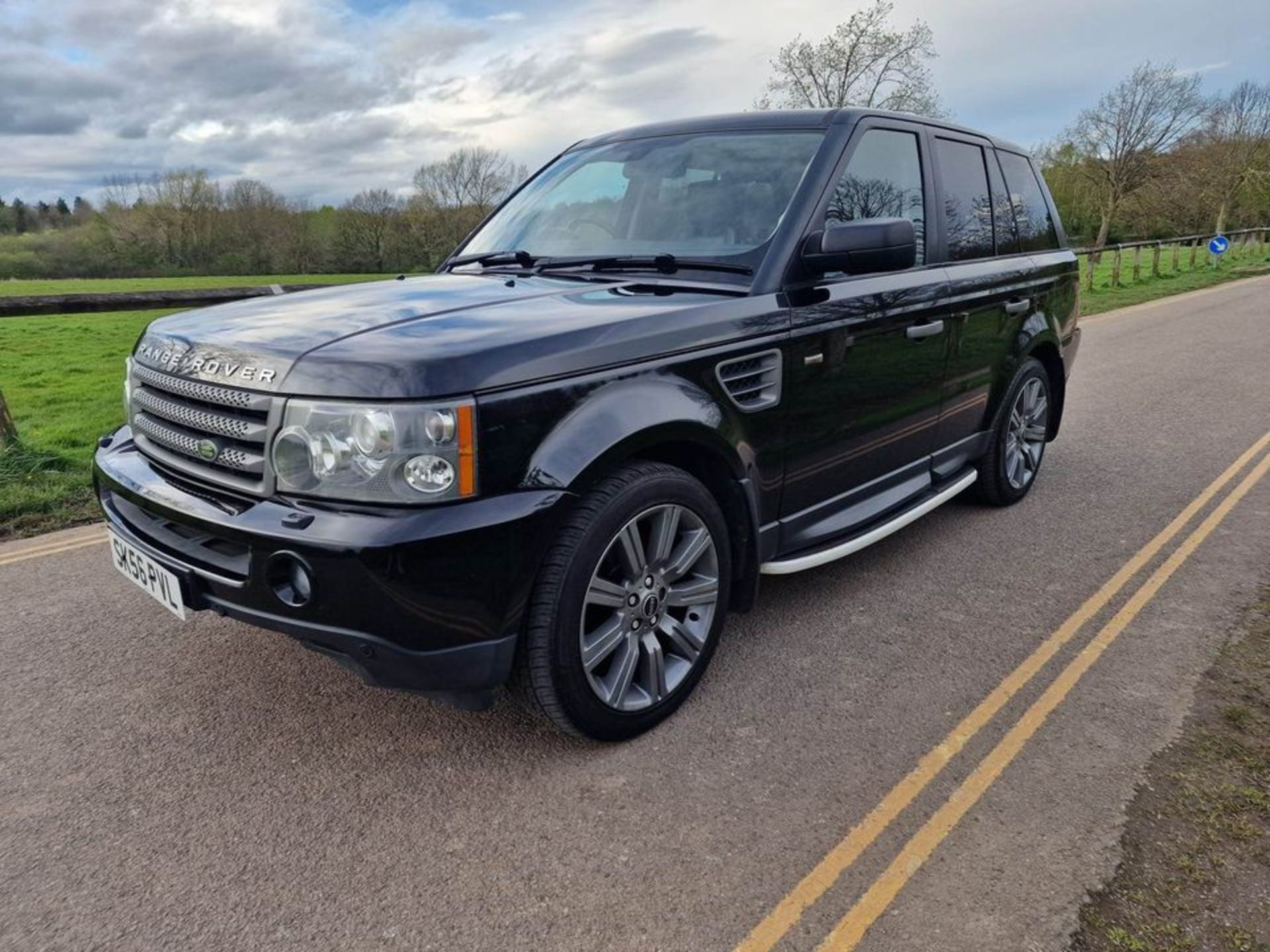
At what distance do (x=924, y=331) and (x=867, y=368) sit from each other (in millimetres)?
534

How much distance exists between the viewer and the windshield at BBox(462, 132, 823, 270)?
3.35m

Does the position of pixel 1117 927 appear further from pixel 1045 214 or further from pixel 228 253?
pixel 228 253

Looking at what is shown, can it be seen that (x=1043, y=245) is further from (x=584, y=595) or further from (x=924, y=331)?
(x=584, y=595)

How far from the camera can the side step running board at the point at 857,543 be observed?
3.27m

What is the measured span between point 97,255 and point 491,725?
37.6 metres

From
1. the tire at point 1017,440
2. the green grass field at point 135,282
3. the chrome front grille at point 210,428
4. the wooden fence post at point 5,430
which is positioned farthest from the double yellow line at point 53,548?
the green grass field at point 135,282

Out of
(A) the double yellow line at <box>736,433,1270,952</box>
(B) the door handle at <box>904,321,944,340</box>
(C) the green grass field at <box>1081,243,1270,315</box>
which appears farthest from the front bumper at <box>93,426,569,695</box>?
(C) the green grass field at <box>1081,243,1270,315</box>

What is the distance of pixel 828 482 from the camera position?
3490 mm

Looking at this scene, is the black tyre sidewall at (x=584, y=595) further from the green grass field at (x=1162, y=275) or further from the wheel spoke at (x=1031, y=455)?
the green grass field at (x=1162, y=275)

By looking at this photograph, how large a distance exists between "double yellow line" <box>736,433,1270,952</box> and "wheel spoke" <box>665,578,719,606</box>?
823 millimetres

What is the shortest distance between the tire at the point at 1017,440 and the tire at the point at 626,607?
253 centimetres

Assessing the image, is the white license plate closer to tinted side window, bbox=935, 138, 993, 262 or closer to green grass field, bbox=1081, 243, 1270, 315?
tinted side window, bbox=935, 138, 993, 262

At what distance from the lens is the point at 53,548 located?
4586mm

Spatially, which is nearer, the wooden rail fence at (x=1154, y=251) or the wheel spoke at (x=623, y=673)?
the wheel spoke at (x=623, y=673)
